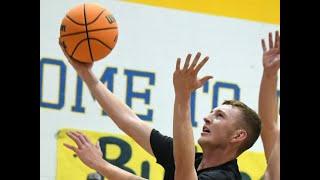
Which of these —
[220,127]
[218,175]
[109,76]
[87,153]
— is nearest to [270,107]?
[220,127]

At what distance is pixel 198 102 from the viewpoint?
648 cm

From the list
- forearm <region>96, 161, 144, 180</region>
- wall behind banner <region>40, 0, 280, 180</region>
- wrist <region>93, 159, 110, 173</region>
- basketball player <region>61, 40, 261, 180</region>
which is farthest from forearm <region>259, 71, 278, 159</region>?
wall behind banner <region>40, 0, 280, 180</region>

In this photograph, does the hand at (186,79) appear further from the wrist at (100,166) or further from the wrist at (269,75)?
the wrist at (100,166)

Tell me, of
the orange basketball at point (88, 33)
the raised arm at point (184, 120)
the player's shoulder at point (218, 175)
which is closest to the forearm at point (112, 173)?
the player's shoulder at point (218, 175)

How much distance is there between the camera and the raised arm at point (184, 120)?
11.9ft

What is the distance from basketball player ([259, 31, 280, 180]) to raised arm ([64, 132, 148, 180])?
65 centimetres

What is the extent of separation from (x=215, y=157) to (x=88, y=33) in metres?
0.90

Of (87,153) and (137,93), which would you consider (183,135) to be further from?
(137,93)

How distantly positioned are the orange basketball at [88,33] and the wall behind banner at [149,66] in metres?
1.69

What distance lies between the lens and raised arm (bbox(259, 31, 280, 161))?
3.97 m

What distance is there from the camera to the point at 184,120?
144 inches
